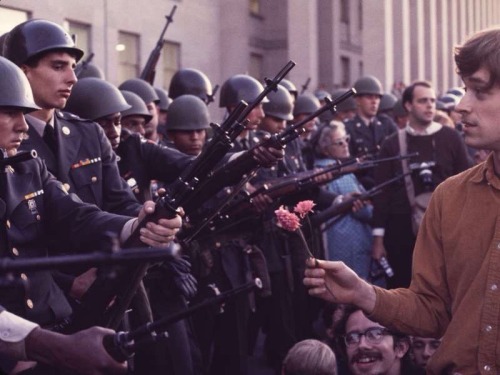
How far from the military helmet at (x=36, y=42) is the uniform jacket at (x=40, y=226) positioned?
107 cm

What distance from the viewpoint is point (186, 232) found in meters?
6.03

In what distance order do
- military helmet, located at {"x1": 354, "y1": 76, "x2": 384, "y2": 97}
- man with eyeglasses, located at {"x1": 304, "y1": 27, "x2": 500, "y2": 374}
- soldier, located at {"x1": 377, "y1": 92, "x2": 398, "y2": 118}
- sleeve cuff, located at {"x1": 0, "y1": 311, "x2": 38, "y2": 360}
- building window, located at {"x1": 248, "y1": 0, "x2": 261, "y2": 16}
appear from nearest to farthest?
sleeve cuff, located at {"x1": 0, "y1": 311, "x2": 38, "y2": 360} → man with eyeglasses, located at {"x1": 304, "y1": 27, "x2": 500, "y2": 374} → military helmet, located at {"x1": 354, "y1": 76, "x2": 384, "y2": 97} → soldier, located at {"x1": 377, "y1": 92, "x2": 398, "y2": 118} → building window, located at {"x1": 248, "y1": 0, "x2": 261, "y2": 16}

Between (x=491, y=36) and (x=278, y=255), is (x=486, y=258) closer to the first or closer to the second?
(x=491, y=36)

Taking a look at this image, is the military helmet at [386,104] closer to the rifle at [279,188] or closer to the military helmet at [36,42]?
the rifle at [279,188]

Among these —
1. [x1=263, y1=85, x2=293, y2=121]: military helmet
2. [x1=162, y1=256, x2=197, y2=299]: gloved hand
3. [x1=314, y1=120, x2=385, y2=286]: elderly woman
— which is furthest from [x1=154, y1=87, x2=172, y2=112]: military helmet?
[x1=162, y1=256, x2=197, y2=299]: gloved hand

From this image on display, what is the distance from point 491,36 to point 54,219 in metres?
2.10

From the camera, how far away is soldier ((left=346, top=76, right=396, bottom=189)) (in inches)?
480

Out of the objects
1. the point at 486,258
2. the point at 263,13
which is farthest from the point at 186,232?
the point at 263,13

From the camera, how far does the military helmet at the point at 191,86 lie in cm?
1062

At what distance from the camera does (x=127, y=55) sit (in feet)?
71.1

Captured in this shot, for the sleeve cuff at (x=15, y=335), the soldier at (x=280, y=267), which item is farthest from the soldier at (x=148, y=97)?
the sleeve cuff at (x=15, y=335)

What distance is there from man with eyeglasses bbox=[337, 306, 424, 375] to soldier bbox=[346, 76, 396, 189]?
6.33 m

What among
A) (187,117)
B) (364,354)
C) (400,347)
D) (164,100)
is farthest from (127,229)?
(164,100)

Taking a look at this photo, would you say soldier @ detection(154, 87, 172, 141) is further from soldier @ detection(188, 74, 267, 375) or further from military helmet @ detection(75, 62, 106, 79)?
soldier @ detection(188, 74, 267, 375)
